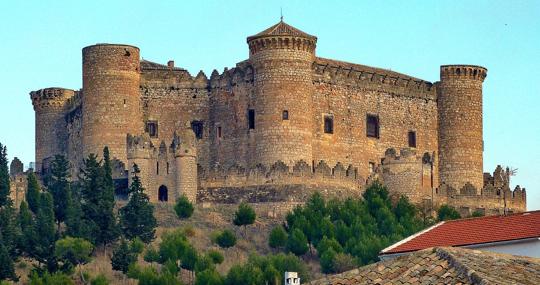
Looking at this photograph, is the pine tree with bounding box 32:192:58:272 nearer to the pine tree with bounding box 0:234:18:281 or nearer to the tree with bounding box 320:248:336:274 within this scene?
the pine tree with bounding box 0:234:18:281

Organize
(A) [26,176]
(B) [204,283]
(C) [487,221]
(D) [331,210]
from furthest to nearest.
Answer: (A) [26,176]
(D) [331,210]
(B) [204,283]
(C) [487,221]

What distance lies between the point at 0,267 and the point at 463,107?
2383cm

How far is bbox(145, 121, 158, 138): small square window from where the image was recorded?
7175 cm

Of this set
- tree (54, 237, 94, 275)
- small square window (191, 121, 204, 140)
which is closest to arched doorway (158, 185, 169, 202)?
small square window (191, 121, 204, 140)

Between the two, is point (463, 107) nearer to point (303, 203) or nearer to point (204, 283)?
point (303, 203)

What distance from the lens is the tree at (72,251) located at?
62.8 m

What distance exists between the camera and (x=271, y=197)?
Result: 2692 inches

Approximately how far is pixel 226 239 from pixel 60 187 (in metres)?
7.56

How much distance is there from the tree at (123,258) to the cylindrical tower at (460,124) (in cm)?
1762

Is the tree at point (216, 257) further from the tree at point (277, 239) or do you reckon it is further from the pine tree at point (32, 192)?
the pine tree at point (32, 192)

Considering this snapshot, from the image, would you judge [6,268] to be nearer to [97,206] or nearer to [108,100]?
[97,206]

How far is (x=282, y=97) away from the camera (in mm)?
69000

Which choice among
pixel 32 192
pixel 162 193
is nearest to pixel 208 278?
pixel 162 193

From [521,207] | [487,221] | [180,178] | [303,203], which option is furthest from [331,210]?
[487,221]
